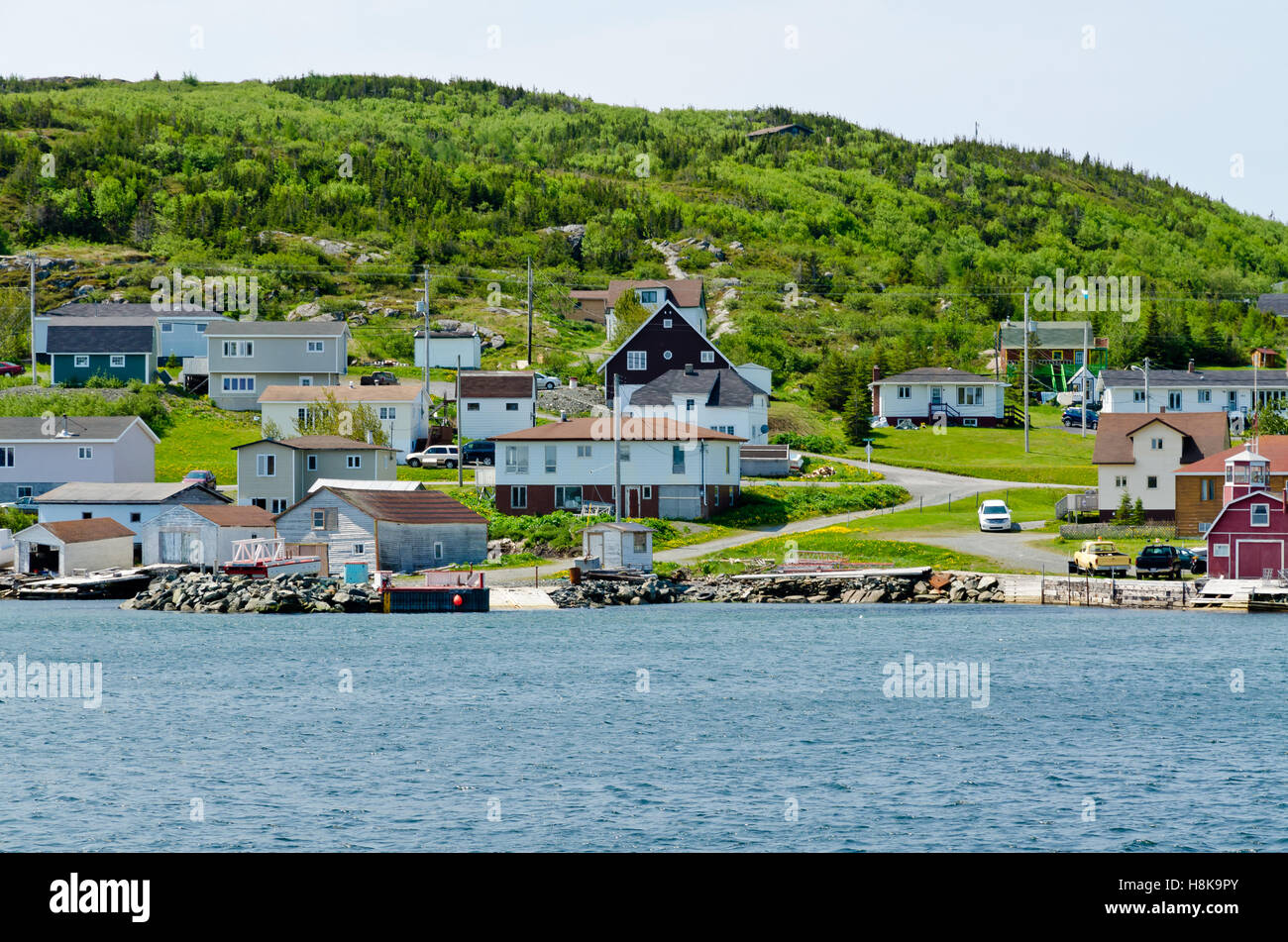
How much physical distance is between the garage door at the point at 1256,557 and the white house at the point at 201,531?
142 feet

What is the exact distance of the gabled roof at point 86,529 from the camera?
68.9 m

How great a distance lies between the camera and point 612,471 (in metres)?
75.4

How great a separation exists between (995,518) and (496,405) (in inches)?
1370

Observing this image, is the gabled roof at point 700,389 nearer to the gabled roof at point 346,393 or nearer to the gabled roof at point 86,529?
the gabled roof at point 346,393

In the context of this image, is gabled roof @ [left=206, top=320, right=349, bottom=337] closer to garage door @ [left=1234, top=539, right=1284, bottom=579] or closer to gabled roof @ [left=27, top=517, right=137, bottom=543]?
gabled roof @ [left=27, top=517, right=137, bottom=543]

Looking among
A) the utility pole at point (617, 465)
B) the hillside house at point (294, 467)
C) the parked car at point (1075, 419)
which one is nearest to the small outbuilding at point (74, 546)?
the hillside house at point (294, 467)

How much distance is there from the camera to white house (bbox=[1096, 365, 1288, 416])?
104 m

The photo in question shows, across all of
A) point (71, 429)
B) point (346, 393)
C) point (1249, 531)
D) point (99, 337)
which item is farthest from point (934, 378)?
point (99, 337)

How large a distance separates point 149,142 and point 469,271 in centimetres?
6635

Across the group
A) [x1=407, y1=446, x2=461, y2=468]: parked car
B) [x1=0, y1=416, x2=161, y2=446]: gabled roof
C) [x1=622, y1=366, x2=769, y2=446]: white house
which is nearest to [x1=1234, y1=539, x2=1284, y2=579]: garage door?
[x1=622, y1=366, x2=769, y2=446]: white house

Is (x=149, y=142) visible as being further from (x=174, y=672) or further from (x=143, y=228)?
(x=174, y=672)

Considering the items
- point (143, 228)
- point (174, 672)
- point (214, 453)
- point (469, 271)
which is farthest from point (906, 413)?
point (143, 228)

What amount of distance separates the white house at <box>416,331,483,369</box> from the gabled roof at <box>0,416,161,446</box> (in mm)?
34359

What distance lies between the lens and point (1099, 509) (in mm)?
71312
